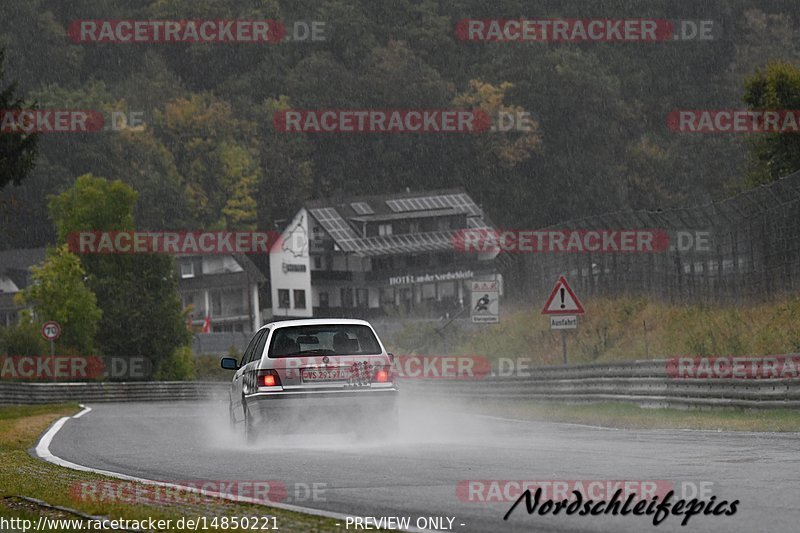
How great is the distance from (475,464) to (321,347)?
204 inches

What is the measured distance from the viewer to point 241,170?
128m

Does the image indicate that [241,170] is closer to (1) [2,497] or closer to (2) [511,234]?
(2) [511,234]

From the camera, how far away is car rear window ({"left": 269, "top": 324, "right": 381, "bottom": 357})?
16875mm

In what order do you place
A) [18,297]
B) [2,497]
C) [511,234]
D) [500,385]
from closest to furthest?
[2,497] < [500,385] < [18,297] < [511,234]

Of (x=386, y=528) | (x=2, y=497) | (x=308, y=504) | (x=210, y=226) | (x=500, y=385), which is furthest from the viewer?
(x=210, y=226)

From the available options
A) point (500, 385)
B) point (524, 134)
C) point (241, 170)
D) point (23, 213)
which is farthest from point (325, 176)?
point (500, 385)

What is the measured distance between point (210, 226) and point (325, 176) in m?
11.8

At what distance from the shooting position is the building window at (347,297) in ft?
376
